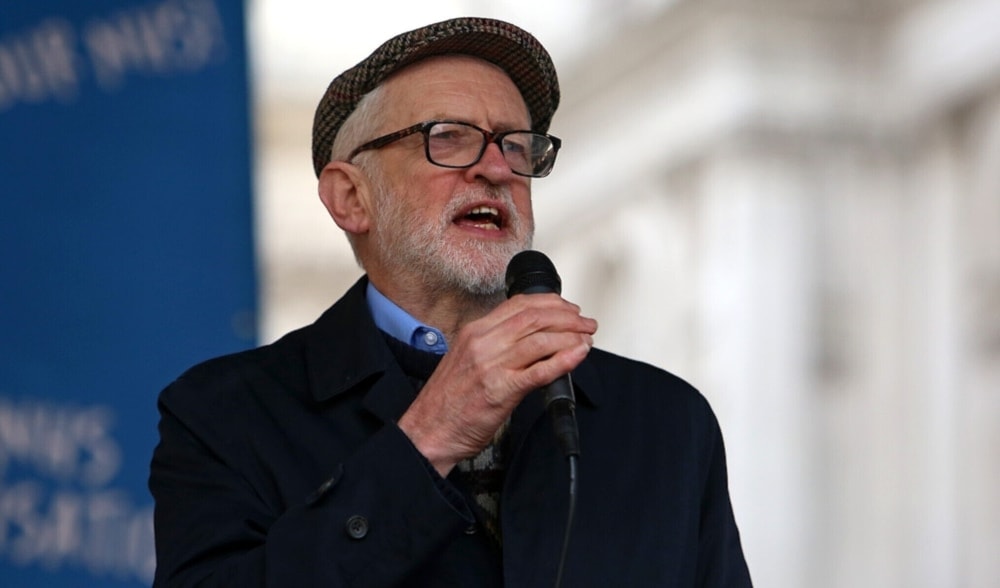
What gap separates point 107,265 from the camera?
3193mm

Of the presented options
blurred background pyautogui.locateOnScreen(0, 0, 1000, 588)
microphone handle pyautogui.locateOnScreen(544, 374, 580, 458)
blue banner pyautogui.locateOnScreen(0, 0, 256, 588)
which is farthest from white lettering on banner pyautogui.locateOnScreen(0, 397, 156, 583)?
microphone handle pyautogui.locateOnScreen(544, 374, 580, 458)

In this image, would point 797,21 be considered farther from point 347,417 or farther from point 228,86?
point 347,417

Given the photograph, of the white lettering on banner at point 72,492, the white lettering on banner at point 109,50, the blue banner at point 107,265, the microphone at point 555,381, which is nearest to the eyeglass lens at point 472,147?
the microphone at point 555,381

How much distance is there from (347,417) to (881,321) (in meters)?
2.17

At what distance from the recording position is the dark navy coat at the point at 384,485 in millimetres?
1842

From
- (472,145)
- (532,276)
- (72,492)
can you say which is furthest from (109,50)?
(532,276)

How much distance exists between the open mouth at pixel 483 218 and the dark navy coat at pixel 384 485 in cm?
22

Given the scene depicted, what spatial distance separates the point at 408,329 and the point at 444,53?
462 mm

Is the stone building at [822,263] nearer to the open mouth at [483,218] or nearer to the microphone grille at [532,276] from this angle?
the open mouth at [483,218]

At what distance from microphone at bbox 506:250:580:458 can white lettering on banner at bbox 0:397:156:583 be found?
4.89 feet

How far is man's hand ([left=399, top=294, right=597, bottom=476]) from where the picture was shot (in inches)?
70.0

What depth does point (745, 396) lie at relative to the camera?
13.0ft

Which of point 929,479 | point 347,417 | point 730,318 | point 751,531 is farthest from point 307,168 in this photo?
point 347,417

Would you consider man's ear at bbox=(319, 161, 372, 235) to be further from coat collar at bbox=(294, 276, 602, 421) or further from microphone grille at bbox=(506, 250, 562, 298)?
microphone grille at bbox=(506, 250, 562, 298)
